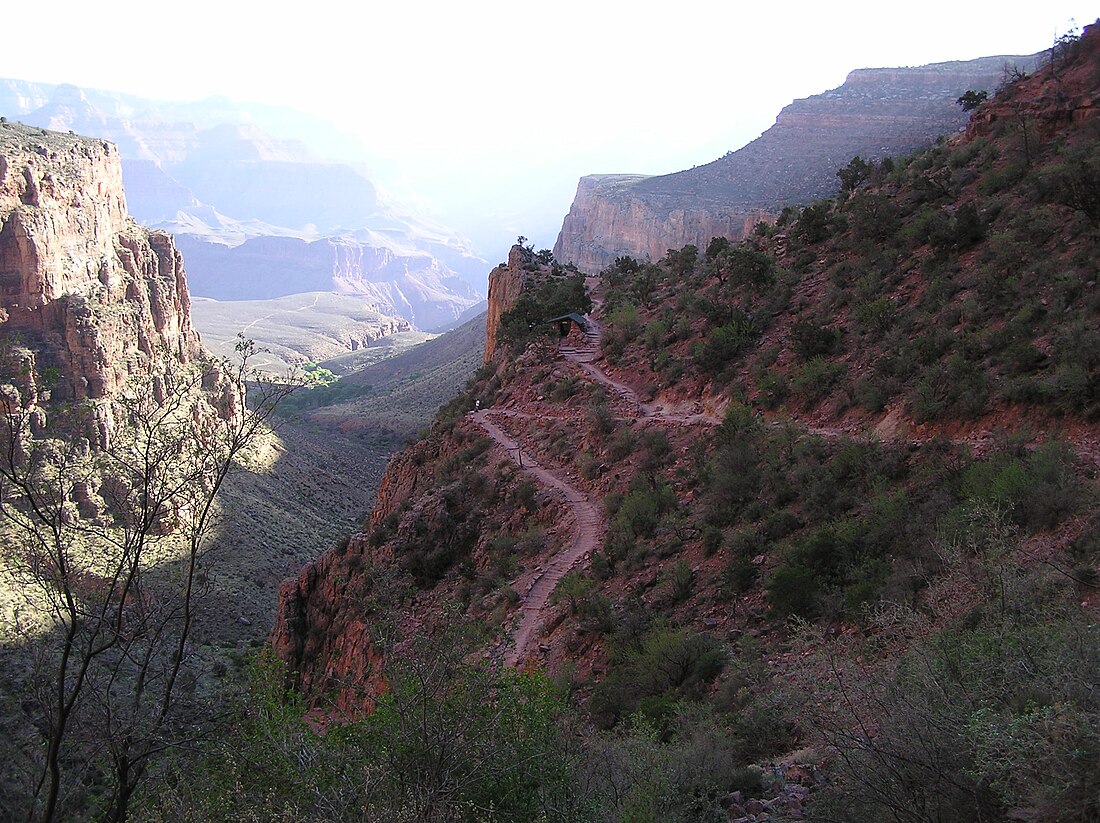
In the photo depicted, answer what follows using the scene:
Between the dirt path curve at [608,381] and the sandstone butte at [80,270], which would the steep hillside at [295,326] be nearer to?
the sandstone butte at [80,270]

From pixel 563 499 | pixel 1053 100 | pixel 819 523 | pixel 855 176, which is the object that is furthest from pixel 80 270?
pixel 1053 100

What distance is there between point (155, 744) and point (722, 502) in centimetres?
964

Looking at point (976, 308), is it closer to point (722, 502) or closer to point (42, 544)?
point (722, 502)

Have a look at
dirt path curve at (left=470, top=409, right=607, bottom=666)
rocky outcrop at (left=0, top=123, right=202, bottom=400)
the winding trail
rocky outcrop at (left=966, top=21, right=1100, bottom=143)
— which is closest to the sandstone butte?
rocky outcrop at (left=0, top=123, right=202, bottom=400)

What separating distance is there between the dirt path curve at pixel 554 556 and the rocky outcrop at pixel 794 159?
48.5 m

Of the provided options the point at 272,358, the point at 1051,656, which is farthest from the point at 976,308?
the point at 272,358

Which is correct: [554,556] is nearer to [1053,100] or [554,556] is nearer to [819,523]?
[819,523]

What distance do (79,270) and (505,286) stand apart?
82.4 feet

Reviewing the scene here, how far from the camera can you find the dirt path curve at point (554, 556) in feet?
44.2

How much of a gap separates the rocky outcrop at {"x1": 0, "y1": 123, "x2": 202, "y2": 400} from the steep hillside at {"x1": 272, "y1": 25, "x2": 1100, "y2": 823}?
23.9m

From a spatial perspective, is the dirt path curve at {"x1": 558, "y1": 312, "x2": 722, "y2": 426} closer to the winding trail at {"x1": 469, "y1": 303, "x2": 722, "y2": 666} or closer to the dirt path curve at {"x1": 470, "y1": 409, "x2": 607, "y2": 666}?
the winding trail at {"x1": 469, "y1": 303, "x2": 722, "y2": 666}

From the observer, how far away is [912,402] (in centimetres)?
1394

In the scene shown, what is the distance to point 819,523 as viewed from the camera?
12.5m

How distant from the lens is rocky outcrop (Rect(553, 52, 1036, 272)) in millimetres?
68375
